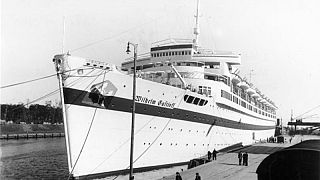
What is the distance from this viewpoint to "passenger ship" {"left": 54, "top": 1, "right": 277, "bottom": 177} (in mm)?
15727

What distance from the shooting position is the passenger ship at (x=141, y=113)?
15.7 m

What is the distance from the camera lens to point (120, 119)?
55.8 feet

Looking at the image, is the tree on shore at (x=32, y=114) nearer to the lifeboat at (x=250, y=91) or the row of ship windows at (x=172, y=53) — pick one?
the lifeboat at (x=250, y=91)

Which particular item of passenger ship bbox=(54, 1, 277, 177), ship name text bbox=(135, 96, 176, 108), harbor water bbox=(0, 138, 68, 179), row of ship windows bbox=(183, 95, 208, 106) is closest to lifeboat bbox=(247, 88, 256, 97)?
passenger ship bbox=(54, 1, 277, 177)

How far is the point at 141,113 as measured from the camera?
1806 centimetres

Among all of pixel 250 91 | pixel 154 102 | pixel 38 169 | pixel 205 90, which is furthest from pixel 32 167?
pixel 250 91

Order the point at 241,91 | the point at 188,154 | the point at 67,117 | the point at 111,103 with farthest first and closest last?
the point at 241,91
the point at 188,154
the point at 111,103
the point at 67,117

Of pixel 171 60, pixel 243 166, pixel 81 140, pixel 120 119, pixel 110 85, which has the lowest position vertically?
pixel 243 166

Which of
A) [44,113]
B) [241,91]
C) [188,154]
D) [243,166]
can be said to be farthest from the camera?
[44,113]

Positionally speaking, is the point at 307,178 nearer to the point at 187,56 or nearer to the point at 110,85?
the point at 110,85

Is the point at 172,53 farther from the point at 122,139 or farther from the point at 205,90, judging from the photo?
the point at 122,139

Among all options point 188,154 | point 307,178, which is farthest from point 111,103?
point 307,178

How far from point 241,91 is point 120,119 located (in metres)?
23.0

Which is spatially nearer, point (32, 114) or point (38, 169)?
point (38, 169)
